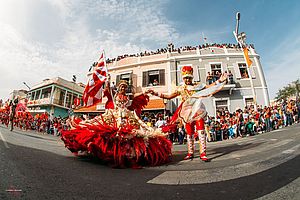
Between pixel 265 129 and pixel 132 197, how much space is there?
10815 mm

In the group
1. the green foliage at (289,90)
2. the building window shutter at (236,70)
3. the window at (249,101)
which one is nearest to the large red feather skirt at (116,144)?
the window at (249,101)

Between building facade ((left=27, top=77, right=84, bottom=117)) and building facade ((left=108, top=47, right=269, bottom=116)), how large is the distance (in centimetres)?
1335

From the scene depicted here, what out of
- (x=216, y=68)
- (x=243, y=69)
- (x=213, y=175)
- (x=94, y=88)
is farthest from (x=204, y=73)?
(x=213, y=175)

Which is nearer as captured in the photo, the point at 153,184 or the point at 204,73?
the point at 153,184

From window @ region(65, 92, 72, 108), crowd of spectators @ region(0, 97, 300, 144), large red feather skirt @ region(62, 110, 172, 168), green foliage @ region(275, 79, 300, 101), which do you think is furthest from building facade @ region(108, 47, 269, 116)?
green foliage @ region(275, 79, 300, 101)

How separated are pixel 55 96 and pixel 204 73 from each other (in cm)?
2301

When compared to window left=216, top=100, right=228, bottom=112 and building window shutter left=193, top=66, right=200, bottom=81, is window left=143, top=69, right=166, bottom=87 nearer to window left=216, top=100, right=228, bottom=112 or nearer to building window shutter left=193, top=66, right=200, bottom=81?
building window shutter left=193, top=66, right=200, bottom=81

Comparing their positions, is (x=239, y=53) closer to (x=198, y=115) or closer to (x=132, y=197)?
(x=198, y=115)

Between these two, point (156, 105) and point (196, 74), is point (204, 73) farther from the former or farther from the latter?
point (156, 105)

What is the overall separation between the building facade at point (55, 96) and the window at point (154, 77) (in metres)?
13.8

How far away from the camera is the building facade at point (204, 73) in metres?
15.4

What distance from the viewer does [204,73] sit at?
1666 cm

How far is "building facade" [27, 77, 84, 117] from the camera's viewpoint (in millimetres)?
26344

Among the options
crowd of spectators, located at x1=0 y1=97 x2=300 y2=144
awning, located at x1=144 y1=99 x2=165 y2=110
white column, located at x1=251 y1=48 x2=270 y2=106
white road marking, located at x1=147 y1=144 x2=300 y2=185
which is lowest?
white road marking, located at x1=147 y1=144 x2=300 y2=185
